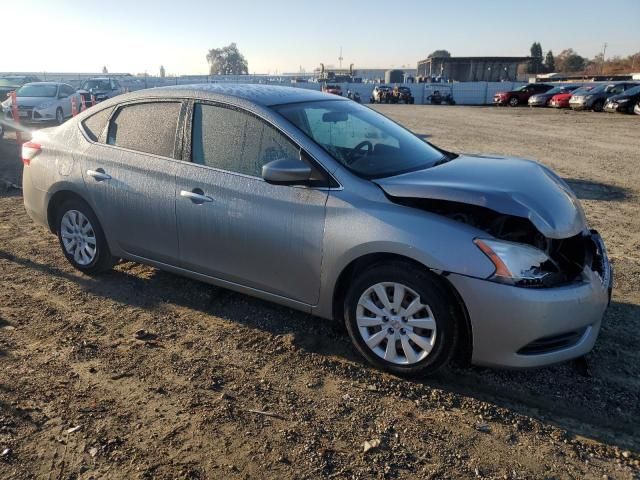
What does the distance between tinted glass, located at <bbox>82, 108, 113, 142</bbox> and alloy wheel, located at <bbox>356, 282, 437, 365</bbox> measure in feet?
9.41

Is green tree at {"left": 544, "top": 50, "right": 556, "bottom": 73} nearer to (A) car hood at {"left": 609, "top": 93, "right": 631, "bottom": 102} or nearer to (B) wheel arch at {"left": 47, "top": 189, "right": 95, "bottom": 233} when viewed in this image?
(A) car hood at {"left": 609, "top": 93, "right": 631, "bottom": 102}

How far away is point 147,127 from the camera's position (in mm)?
4430

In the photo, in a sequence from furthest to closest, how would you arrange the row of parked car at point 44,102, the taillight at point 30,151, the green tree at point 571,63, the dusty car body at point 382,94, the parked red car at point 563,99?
1. the green tree at point 571,63
2. the dusty car body at point 382,94
3. the parked red car at point 563,99
4. the row of parked car at point 44,102
5. the taillight at point 30,151

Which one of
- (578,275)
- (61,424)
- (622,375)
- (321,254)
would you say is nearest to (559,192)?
(578,275)

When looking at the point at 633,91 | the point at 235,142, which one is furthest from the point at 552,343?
the point at 633,91

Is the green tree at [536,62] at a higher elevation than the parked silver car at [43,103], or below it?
higher

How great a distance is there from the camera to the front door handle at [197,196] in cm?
392

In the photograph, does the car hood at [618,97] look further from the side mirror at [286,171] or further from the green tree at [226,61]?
the green tree at [226,61]

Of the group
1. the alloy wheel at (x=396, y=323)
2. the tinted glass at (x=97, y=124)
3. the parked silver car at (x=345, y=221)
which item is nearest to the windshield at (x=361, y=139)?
the parked silver car at (x=345, y=221)

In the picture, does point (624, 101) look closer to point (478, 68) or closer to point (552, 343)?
point (552, 343)

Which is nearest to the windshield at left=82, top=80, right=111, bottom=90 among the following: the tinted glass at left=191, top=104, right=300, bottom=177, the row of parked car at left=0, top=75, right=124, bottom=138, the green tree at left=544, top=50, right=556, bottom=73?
the row of parked car at left=0, top=75, right=124, bottom=138

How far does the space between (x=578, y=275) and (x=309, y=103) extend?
229 cm

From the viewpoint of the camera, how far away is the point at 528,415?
3023mm

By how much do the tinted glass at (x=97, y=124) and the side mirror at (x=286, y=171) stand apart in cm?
203
